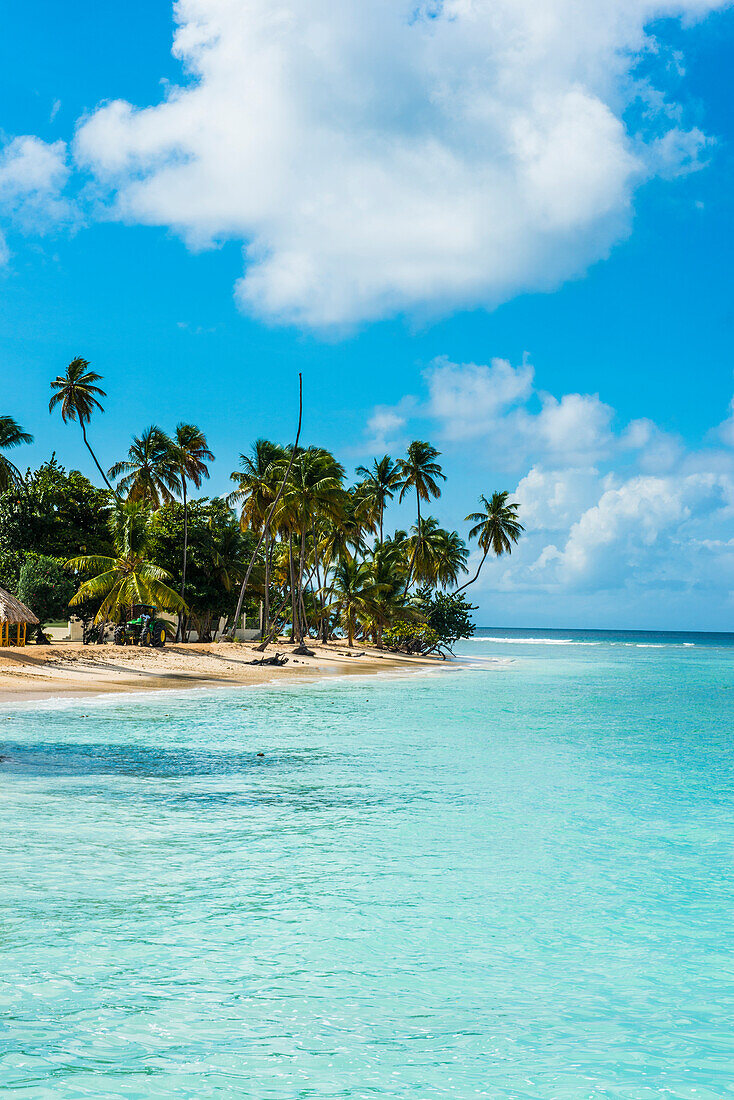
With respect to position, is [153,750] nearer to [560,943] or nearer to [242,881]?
[242,881]

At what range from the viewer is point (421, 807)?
10.0m

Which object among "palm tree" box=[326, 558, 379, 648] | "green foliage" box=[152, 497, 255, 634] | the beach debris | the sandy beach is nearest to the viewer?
the sandy beach

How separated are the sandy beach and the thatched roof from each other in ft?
3.89

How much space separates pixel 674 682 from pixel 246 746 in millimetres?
28327

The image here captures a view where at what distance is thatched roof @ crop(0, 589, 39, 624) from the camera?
28703 mm

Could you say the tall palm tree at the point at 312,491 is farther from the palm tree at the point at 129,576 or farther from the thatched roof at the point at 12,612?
the thatched roof at the point at 12,612

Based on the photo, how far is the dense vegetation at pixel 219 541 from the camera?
38906 mm

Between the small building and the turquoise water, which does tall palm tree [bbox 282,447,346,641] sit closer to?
the small building

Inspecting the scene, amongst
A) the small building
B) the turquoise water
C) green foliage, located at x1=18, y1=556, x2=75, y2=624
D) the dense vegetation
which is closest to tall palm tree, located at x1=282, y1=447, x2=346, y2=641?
the dense vegetation

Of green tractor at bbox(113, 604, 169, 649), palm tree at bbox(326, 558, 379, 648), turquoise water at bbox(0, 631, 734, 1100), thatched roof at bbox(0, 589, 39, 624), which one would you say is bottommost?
turquoise water at bbox(0, 631, 734, 1100)

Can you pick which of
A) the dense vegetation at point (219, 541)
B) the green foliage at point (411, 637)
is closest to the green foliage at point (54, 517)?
the dense vegetation at point (219, 541)

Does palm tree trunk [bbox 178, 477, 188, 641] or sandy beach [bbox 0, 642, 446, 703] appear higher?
palm tree trunk [bbox 178, 477, 188, 641]

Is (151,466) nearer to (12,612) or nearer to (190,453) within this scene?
(190,453)

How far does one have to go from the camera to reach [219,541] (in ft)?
158
